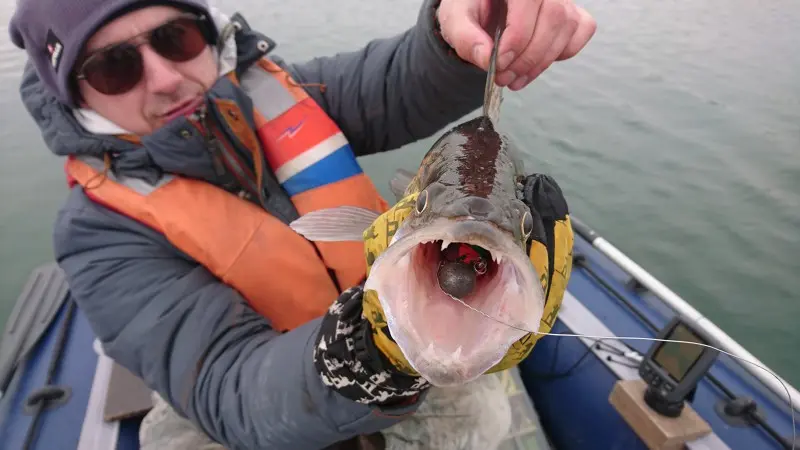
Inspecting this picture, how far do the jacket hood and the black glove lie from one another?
1005 millimetres

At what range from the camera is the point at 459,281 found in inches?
42.0

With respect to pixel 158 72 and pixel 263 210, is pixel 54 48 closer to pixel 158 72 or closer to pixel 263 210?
pixel 158 72

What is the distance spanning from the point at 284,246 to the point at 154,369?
69 cm

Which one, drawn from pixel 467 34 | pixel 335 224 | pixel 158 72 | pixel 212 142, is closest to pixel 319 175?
pixel 212 142

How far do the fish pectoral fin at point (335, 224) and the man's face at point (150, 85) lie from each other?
3.22ft

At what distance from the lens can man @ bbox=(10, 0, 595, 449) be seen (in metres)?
1.56

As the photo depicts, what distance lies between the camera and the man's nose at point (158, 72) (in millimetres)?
2006

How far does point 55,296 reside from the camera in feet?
11.0

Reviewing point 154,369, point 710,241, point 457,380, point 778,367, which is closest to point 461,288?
point 457,380

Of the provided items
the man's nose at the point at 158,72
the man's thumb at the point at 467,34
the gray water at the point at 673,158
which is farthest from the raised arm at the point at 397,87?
the gray water at the point at 673,158

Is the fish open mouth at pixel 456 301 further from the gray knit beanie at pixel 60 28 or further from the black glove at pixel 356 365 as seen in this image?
the gray knit beanie at pixel 60 28

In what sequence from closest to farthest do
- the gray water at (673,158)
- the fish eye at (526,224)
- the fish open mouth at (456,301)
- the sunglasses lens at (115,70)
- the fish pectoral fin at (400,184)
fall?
1. the fish open mouth at (456,301)
2. the fish eye at (526,224)
3. the sunglasses lens at (115,70)
4. the fish pectoral fin at (400,184)
5. the gray water at (673,158)

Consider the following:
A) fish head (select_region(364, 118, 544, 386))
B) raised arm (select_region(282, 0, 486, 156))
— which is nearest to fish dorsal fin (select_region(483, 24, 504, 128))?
raised arm (select_region(282, 0, 486, 156))

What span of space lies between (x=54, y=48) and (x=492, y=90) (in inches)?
63.6
